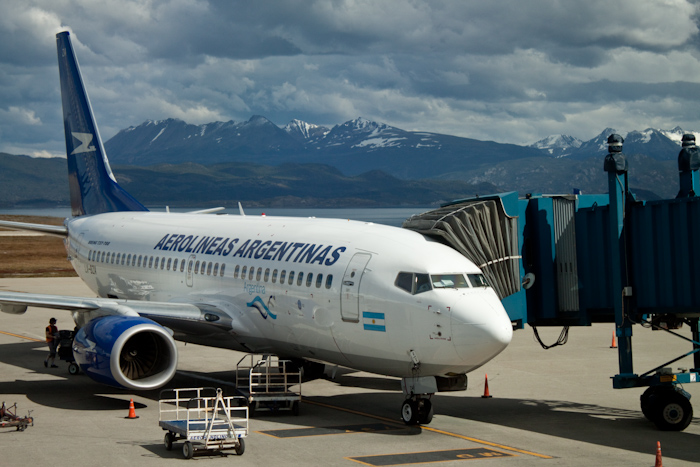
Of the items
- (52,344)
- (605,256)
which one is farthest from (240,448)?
(52,344)

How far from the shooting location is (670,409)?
20672 mm

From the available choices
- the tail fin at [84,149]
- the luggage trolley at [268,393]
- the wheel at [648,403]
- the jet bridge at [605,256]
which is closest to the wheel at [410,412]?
the luggage trolley at [268,393]

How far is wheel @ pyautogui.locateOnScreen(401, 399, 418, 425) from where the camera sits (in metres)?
20.3

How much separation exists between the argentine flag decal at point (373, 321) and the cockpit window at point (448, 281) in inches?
57.5

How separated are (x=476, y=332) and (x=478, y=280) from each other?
5.71 ft

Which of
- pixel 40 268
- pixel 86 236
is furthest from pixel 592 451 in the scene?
pixel 40 268

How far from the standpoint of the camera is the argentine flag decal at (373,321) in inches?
784

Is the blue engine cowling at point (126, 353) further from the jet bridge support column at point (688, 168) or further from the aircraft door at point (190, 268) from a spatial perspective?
the jet bridge support column at point (688, 168)

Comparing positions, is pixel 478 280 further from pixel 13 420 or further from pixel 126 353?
pixel 13 420

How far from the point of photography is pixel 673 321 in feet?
73.2

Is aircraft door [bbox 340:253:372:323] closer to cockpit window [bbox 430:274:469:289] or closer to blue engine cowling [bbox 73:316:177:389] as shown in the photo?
cockpit window [bbox 430:274:469:289]

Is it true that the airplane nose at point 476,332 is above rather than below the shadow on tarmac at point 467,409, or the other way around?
above

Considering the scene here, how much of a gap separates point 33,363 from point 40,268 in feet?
147

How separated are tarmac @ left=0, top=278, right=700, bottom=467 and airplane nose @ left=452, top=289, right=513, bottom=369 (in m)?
1.93
